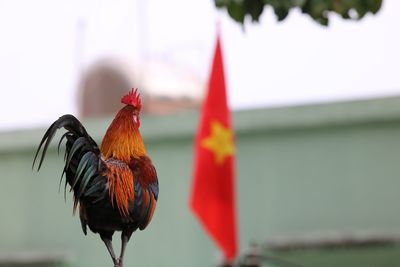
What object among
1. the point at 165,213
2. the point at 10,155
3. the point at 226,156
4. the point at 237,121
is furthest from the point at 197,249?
the point at 226,156

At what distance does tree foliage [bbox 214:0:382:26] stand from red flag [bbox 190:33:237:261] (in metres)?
2.66

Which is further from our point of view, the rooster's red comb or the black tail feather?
the rooster's red comb

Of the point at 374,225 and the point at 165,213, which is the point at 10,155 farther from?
the point at 374,225

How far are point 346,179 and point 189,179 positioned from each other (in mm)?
1282

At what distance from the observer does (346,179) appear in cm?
795

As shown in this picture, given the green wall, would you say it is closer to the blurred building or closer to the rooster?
the blurred building

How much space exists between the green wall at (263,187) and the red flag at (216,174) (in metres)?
2.50

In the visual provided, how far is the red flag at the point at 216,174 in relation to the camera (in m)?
5.21

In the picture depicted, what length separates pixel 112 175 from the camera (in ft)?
3.37

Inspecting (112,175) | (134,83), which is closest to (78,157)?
(112,175)

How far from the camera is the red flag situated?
17.1 ft

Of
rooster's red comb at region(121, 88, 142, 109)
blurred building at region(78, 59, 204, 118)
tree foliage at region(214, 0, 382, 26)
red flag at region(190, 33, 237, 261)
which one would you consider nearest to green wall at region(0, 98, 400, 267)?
blurred building at region(78, 59, 204, 118)

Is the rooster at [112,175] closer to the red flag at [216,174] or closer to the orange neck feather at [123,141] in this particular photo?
the orange neck feather at [123,141]

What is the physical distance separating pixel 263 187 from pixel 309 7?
5799 millimetres
